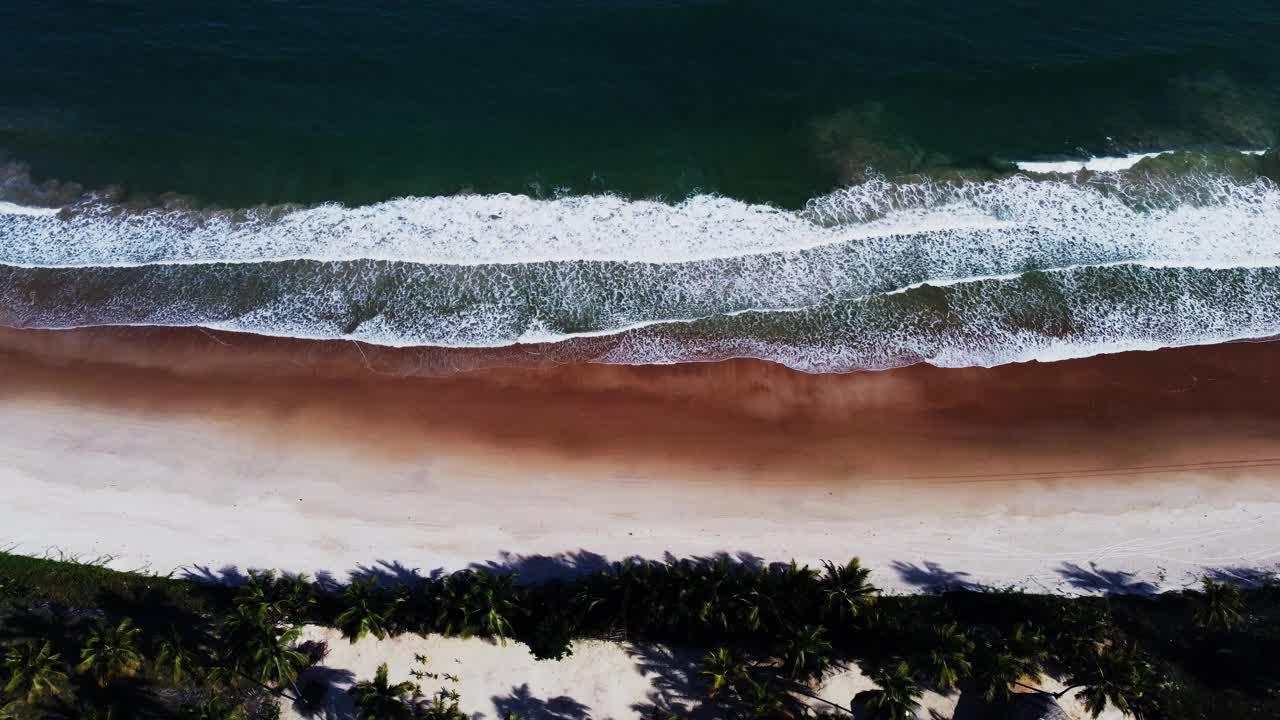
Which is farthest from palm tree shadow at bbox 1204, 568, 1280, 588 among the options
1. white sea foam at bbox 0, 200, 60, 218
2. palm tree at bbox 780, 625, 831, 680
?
white sea foam at bbox 0, 200, 60, 218

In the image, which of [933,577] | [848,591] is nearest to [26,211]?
[848,591]

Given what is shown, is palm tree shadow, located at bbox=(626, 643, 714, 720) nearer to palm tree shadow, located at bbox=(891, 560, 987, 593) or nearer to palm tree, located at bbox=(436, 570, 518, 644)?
palm tree, located at bbox=(436, 570, 518, 644)

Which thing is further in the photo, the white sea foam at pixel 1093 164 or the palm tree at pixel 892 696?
the white sea foam at pixel 1093 164

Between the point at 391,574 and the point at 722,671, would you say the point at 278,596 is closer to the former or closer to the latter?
the point at 391,574

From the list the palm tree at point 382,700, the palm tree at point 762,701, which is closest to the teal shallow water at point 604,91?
the palm tree at point 762,701

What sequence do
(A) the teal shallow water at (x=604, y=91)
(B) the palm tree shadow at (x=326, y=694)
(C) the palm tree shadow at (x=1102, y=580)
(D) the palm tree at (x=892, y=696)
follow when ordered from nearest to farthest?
(D) the palm tree at (x=892, y=696)
(B) the palm tree shadow at (x=326, y=694)
(C) the palm tree shadow at (x=1102, y=580)
(A) the teal shallow water at (x=604, y=91)

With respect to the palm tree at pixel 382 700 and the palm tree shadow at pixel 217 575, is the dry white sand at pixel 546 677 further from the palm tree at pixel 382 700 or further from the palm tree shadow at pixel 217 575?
the palm tree shadow at pixel 217 575

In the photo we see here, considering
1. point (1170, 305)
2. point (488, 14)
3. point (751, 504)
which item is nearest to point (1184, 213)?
point (1170, 305)
